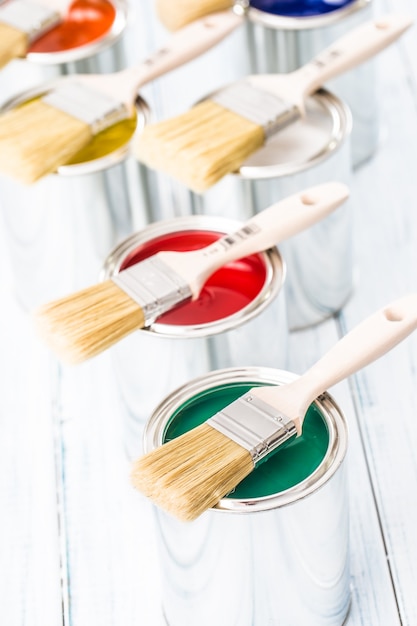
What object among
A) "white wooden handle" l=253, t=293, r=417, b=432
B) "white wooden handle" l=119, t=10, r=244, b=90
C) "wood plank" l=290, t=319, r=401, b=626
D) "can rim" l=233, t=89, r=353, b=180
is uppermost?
"white wooden handle" l=119, t=10, r=244, b=90

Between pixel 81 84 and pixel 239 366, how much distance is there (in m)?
0.43

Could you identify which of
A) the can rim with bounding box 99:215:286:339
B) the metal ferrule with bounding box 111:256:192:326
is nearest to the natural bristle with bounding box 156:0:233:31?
the can rim with bounding box 99:215:286:339

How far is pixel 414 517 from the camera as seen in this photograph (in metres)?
1.12

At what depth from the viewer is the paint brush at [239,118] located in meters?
1.22

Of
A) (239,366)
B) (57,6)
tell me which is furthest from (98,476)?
(57,6)

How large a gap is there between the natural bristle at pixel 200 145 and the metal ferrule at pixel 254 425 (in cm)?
31

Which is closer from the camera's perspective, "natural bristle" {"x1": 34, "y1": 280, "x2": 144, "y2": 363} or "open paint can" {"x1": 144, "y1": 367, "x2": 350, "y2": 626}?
"open paint can" {"x1": 144, "y1": 367, "x2": 350, "y2": 626}

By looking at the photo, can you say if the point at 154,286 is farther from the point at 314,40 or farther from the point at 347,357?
the point at 314,40

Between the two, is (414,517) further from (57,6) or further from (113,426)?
(57,6)

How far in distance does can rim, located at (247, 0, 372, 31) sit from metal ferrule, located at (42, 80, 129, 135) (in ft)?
0.77

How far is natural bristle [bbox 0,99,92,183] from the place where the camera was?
1.24 metres

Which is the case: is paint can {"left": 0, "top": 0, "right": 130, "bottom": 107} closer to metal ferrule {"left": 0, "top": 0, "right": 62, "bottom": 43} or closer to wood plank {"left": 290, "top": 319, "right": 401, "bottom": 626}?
metal ferrule {"left": 0, "top": 0, "right": 62, "bottom": 43}

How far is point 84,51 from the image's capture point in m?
1.46

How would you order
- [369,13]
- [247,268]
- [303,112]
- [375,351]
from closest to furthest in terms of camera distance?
[375,351] < [247,268] < [303,112] < [369,13]
